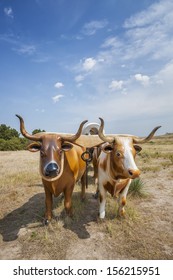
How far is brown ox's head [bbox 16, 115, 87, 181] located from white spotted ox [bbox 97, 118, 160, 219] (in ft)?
1.99

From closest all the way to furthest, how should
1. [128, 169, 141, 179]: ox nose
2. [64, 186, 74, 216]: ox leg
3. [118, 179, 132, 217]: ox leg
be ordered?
[128, 169, 141, 179]: ox nose → [64, 186, 74, 216]: ox leg → [118, 179, 132, 217]: ox leg

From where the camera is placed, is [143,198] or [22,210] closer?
[22,210]

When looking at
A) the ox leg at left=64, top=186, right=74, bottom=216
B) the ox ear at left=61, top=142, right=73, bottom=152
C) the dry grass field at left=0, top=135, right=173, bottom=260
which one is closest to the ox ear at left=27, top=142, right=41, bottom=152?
the ox ear at left=61, top=142, right=73, bottom=152

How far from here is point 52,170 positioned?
10.1 ft

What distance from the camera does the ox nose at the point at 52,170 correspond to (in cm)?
308

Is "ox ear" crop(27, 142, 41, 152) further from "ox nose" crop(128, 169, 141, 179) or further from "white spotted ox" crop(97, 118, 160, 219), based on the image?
"ox nose" crop(128, 169, 141, 179)

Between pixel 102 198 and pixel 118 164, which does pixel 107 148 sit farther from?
pixel 102 198

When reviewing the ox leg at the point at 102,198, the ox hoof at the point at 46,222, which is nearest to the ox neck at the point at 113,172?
the ox leg at the point at 102,198

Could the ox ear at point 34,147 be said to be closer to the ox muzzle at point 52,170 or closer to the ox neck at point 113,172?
the ox muzzle at point 52,170

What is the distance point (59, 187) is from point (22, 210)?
1.59 m

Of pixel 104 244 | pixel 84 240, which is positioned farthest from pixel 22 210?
pixel 104 244

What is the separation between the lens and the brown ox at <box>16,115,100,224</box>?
10.5 ft

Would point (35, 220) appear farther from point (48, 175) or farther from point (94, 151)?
point (94, 151)

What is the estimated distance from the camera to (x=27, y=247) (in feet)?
10.7
